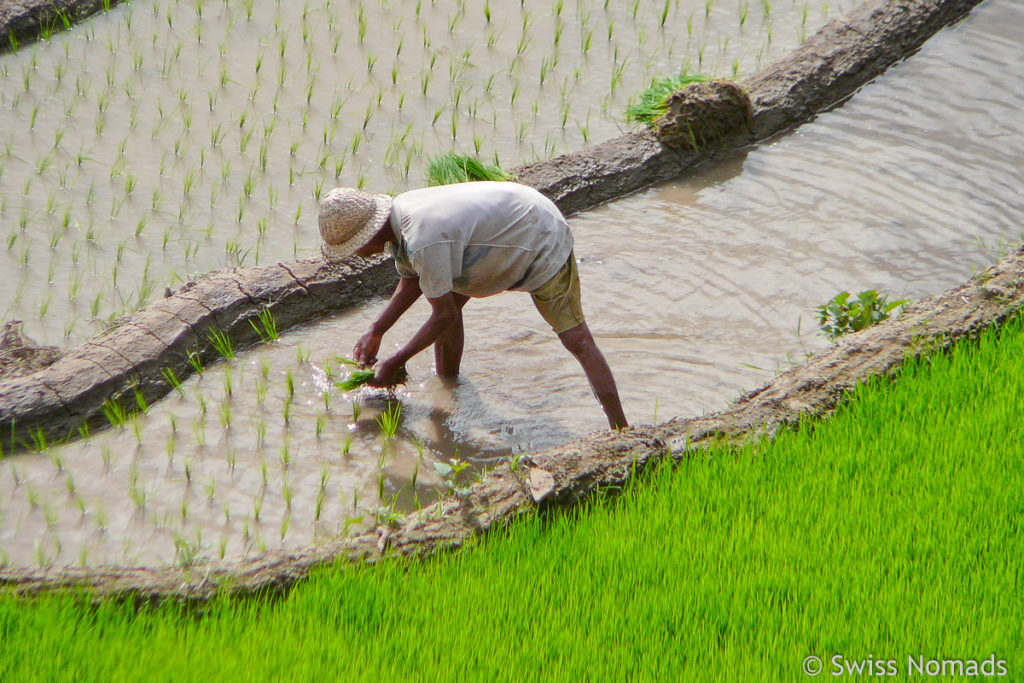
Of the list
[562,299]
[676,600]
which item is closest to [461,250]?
[562,299]

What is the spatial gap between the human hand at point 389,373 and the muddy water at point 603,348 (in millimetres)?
192

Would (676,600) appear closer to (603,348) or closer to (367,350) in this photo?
(367,350)

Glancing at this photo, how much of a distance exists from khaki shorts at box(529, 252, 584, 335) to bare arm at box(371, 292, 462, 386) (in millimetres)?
334

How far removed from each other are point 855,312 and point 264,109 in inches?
141

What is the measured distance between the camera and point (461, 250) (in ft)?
11.3

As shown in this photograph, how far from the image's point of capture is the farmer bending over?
3.38 m

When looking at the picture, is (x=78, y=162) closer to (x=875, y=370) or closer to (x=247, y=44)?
(x=247, y=44)

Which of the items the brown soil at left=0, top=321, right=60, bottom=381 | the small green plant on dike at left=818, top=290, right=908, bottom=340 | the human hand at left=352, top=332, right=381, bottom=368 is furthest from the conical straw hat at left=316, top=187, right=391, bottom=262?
the small green plant on dike at left=818, top=290, right=908, bottom=340

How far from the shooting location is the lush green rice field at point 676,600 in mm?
2395

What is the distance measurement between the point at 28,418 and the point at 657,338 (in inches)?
98.2

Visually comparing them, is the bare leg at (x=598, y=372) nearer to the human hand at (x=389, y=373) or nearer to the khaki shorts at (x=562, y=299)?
the khaki shorts at (x=562, y=299)

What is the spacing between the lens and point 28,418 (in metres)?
3.60

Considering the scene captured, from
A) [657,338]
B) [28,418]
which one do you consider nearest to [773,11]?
[657,338]

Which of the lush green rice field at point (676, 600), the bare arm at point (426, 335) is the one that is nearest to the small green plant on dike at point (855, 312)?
the lush green rice field at point (676, 600)
